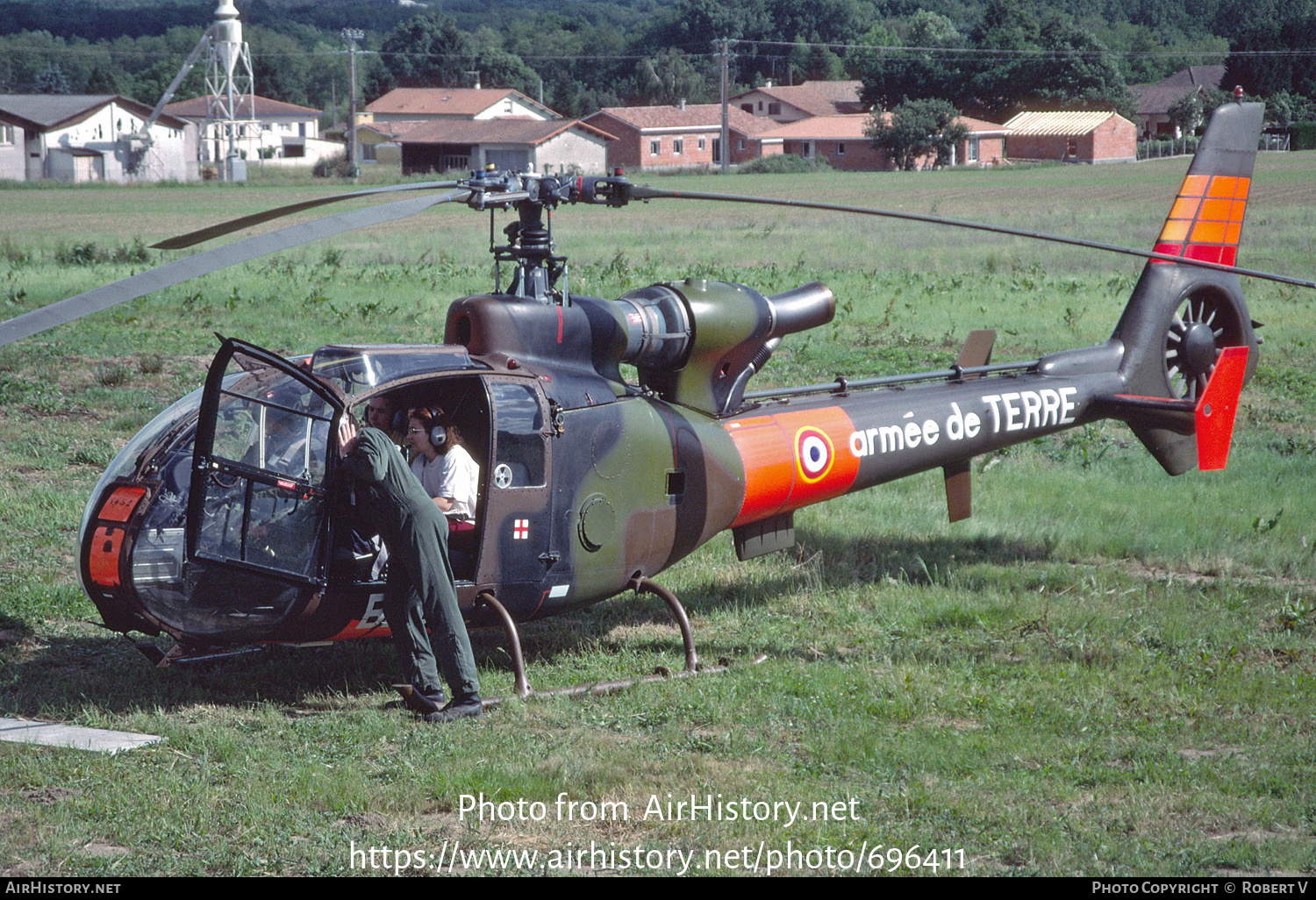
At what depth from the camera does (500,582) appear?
720 centimetres

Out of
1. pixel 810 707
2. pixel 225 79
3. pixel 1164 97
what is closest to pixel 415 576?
pixel 810 707

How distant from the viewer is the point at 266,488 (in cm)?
646

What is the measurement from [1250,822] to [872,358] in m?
11.6

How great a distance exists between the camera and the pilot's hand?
649 centimetres

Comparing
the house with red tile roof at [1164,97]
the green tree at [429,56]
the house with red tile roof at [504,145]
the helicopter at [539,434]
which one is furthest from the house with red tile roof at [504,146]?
the helicopter at [539,434]

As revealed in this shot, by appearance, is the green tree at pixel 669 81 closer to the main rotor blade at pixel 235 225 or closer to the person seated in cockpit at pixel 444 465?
the person seated in cockpit at pixel 444 465

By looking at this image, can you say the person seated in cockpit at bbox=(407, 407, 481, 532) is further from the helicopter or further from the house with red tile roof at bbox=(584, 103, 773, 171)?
the house with red tile roof at bbox=(584, 103, 773, 171)

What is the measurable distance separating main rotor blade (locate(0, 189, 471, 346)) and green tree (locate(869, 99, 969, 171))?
278ft

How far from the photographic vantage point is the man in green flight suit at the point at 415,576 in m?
6.47

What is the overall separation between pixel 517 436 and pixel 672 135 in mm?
90373

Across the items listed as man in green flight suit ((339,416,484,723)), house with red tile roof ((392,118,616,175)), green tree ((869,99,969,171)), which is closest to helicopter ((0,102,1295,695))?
man in green flight suit ((339,416,484,723))

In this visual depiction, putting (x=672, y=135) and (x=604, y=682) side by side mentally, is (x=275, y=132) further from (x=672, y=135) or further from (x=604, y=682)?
(x=604, y=682)

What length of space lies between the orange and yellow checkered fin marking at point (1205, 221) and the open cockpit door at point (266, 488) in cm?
777
